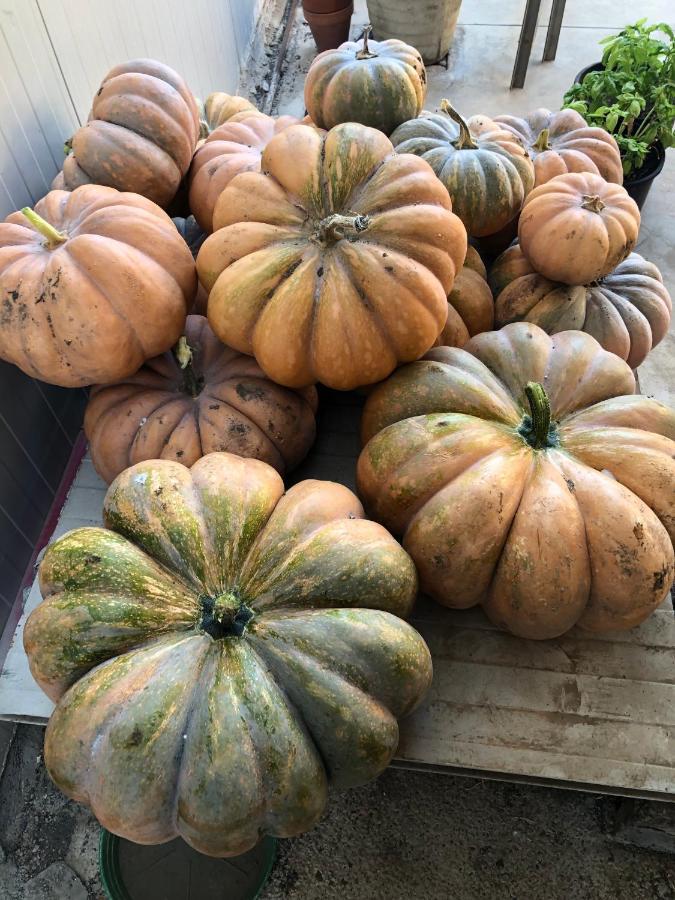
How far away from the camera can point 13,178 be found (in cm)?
239

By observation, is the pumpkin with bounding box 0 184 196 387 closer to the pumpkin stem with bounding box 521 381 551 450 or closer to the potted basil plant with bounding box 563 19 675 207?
the pumpkin stem with bounding box 521 381 551 450

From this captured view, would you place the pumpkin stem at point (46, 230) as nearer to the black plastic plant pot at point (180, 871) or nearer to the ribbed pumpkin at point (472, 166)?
the ribbed pumpkin at point (472, 166)

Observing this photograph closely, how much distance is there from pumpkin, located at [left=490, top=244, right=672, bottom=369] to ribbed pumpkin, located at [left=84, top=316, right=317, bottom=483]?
849 mm

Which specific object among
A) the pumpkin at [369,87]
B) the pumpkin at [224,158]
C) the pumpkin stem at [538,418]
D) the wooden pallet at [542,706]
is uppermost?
the pumpkin at [369,87]

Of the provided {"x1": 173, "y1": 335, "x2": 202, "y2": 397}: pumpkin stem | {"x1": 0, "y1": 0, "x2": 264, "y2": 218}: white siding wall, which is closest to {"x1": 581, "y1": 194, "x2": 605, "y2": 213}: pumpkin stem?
{"x1": 173, "y1": 335, "x2": 202, "y2": 397}: pumpkin stem

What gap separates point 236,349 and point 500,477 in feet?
2.79

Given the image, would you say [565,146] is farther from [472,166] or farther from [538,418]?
[538,418]

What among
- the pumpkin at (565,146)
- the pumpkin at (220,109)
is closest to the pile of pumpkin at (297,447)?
the pumpkin at (565,146)

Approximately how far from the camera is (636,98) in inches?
142

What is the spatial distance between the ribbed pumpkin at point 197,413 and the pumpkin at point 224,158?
54 cm

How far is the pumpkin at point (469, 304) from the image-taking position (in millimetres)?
2264

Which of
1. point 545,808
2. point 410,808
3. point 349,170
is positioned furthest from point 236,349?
point 545,808

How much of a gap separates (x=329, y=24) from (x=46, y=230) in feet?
14.5

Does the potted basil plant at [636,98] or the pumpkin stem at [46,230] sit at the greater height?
the pumpkin stem at [46,230]
